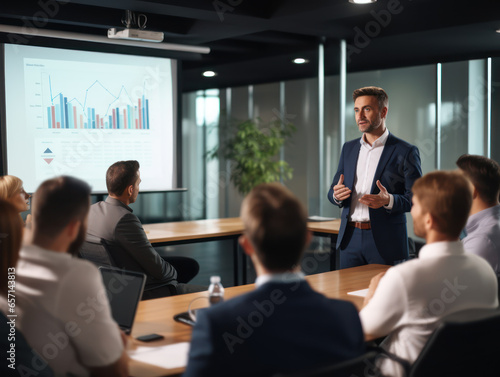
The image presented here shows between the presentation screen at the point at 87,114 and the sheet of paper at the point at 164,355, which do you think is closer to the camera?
the sheet of paper at the point at 164,355

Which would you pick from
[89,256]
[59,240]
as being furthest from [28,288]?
[89,256]

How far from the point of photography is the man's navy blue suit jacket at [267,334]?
54.5 inches

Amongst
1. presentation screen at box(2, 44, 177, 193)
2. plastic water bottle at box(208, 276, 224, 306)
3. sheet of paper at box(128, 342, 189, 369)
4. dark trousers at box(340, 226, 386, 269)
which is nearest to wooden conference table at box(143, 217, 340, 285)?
presentation screen at box(2, 44, 177, 193)

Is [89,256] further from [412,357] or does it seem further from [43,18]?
[43,18]

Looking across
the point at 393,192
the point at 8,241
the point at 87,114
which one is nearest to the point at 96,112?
the point at 87,114

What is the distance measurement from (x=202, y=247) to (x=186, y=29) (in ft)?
12.6

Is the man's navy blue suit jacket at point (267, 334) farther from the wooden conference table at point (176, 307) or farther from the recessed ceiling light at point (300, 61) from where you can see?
the recessed ceiling light at point (300, 61)

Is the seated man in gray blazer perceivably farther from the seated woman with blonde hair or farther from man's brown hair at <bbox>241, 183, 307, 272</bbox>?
man's brown hair at <bbox>241, 183, 307, 272</bbox>

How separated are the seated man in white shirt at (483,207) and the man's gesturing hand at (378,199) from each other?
1.95 feet

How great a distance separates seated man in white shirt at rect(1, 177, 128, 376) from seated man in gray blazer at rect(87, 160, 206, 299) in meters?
1.54

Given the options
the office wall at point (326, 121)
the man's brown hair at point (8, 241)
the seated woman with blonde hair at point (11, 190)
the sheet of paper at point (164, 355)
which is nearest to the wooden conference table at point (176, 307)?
the sheet of paper at point (164, 355)

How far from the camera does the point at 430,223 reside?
1955 mm

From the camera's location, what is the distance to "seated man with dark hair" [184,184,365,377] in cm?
139

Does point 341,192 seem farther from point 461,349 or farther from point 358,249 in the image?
point 461,349
